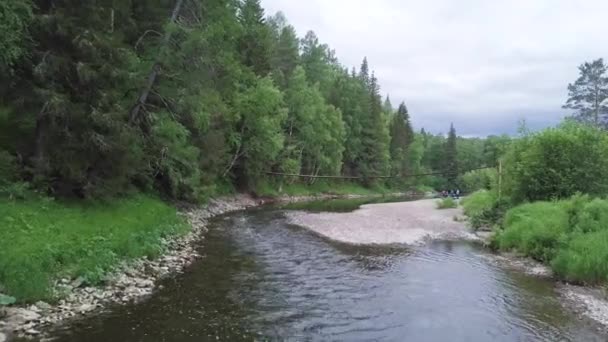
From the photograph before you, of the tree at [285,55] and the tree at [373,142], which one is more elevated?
the tree at [285,55]

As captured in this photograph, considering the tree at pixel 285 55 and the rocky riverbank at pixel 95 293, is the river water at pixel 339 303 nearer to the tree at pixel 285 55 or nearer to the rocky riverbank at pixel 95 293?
the rocky riverbank at pixel 95 293

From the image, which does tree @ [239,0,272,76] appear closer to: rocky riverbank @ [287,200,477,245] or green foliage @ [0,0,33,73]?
rocky riverbank @ [287,200,477,245]

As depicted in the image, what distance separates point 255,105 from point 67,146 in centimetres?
2756

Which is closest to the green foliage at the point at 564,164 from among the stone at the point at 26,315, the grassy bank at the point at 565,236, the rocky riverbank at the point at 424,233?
the grassy bank at the point at 565,236

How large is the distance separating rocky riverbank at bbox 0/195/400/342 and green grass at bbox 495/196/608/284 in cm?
1431

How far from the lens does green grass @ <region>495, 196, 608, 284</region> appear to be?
16.1 metres

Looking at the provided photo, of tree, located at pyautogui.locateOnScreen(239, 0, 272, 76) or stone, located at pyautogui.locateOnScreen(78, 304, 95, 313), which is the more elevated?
tree, located at pyautogui.locateOnScreen(239, 0, 272, 76)

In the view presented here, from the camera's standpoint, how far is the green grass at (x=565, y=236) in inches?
634

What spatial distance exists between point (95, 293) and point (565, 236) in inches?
705

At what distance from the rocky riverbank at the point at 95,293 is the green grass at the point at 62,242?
316 millimetres

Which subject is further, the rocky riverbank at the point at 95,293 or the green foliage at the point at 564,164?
the green foliage at the point at 564,164

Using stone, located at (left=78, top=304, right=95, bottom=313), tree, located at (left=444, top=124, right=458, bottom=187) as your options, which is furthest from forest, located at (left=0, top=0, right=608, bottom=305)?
tree, located at (left=444, top=124, right=458, bottom=187)

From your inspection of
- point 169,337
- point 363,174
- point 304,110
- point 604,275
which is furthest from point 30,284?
point 363,174

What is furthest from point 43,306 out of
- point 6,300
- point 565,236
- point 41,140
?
point 565,236
